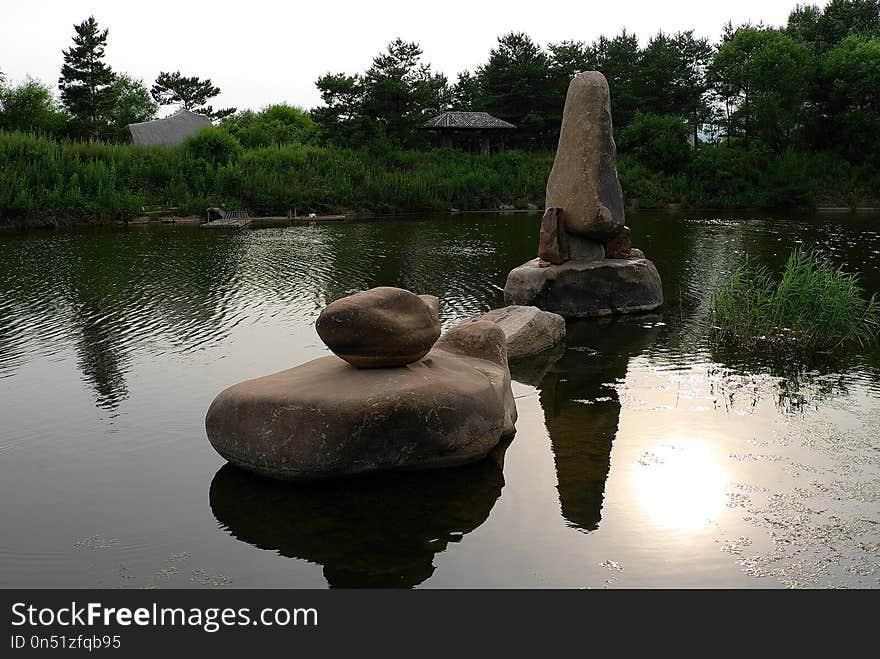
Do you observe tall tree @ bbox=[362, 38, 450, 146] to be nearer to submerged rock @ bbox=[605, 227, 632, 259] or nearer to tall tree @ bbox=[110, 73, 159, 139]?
tall tree @ bbox=[110, 73, 159, 139]

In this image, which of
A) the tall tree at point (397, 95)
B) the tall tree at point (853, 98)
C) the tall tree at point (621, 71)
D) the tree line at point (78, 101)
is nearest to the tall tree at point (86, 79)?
the tree line at point (78, 101)

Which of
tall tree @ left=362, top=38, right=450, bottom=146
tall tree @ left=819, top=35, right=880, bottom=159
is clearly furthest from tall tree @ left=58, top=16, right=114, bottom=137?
tall tree @ left=819, top=35, right=880, bottom=159

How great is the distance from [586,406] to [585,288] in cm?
410

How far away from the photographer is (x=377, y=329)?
5.54 metres

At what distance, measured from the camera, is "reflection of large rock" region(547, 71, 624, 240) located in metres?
10.8

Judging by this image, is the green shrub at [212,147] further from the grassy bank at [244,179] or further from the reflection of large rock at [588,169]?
the reflection of large rock at [588,169]

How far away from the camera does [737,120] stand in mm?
39688

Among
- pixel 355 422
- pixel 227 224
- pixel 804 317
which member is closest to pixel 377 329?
pixel 355 422

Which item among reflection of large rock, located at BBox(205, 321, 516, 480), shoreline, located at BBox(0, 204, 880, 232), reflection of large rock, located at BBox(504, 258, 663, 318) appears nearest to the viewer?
reflection of large rock, located at BBox(205, 321, 516, 480)

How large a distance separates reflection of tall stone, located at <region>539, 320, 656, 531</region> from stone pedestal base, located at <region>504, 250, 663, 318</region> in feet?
1.36

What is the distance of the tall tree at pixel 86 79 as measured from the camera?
132 feet

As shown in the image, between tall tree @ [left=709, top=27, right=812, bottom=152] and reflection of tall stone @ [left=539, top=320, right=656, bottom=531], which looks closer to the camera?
reflection of tall stone @ [left=539, top=320, right=656, bottom=531]
